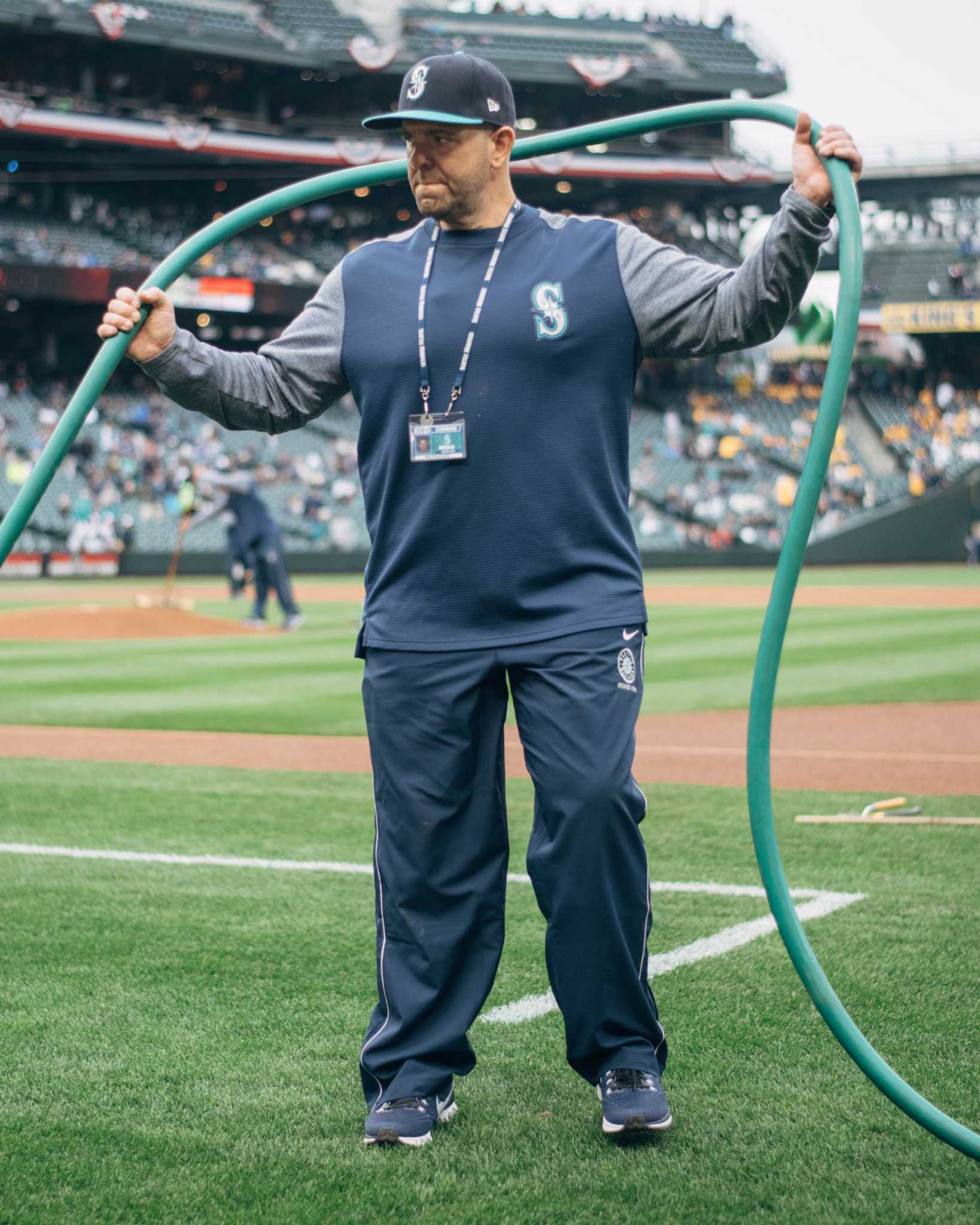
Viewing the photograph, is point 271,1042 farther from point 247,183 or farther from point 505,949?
point 247,183

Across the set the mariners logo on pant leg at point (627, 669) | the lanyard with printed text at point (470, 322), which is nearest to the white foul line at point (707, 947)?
the mariners logo on pant leg at point (627, 669)

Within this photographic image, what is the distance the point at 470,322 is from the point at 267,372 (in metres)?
0.52

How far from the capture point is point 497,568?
10.5 ft

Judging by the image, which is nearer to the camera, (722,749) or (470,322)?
(470,322)

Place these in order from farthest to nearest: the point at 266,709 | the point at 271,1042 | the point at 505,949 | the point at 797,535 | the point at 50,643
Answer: the point at 50,643 → the point at 266,709 → the point at 505,949 → the point at 271,1042 → the point at 797,535

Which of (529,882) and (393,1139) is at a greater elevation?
(393,1139)

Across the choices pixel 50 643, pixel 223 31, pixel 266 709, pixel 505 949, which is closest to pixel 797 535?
pixel 505 949

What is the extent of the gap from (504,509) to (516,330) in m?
0.38

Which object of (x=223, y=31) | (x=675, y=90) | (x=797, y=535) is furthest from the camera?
(x=675, y=90)

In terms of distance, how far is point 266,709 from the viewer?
37.9 feet

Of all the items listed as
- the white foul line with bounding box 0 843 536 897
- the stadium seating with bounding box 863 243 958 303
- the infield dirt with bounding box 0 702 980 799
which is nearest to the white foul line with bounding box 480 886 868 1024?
the white foul line with bounding box 0 843 536 897

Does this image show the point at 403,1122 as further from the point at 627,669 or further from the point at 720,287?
the point at 720,287

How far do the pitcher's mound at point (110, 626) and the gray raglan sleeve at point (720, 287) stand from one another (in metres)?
16.0

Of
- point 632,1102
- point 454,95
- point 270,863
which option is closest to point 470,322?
point 454,95
